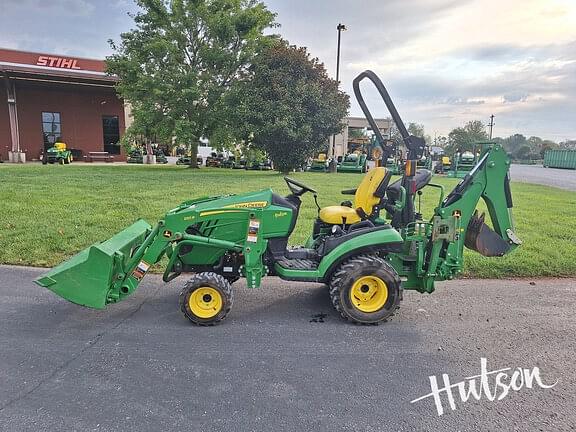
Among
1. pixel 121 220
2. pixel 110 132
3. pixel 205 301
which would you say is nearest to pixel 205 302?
pixel 205 301

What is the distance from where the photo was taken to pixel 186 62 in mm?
23234

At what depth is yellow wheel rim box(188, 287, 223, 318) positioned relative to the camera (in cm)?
380

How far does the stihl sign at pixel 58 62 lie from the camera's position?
99.1 ft

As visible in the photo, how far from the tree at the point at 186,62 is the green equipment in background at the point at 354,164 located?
899cm

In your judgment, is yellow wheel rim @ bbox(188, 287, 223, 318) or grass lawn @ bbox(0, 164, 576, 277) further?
grass lawn @ bbox(0, 164, 576, 277)

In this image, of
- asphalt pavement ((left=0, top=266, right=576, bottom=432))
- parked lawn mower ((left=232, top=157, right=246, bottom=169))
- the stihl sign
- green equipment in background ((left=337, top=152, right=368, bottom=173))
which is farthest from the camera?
parked lawn mower ((left=232, top=157, right=246, bottom=169))

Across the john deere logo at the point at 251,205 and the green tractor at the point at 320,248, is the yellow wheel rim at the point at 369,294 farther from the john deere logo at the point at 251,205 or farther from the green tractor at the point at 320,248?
the john deere logo at the point at 251,205

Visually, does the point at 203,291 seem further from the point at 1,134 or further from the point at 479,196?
the point at 1,134

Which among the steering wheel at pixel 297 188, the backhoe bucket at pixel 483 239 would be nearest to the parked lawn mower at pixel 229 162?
the steering wheel at pixel 297 188

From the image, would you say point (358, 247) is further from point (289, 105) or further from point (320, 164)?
point (320, 164)

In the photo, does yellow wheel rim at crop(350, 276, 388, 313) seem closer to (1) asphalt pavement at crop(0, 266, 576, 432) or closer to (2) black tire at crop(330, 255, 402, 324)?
(2) black tire at crop(330, 255, 402, 324)

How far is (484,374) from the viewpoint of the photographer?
122 inches

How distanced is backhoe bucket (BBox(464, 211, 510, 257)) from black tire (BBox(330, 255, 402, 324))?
1.05m

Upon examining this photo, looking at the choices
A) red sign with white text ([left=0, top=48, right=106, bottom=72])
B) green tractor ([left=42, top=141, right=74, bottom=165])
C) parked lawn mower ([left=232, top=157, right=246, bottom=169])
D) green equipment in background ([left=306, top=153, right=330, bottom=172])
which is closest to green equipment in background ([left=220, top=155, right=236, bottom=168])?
parked lawn mower ([left=232, top=157, right=246, bottom=169])
